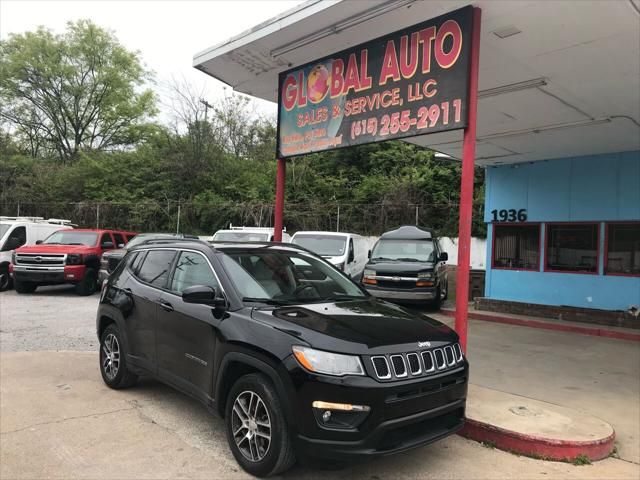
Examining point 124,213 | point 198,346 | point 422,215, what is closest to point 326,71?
point 198,346

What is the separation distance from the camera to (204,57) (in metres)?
6.68

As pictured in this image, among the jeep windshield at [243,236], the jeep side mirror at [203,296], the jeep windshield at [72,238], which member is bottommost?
the jeep side mirror at [203,296]

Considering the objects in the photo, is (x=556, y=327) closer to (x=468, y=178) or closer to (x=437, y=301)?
(x=437, y=301)

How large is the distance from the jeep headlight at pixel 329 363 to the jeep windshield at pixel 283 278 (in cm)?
84

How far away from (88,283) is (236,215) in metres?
8.38

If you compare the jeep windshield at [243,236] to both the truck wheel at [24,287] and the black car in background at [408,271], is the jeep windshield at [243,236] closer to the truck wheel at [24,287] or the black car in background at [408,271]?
the black car in background at [408,271]

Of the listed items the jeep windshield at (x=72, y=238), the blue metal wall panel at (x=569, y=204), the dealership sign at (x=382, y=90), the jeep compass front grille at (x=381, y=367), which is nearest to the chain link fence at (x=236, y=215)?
the blue metal wall panel at (x=569, y=204)

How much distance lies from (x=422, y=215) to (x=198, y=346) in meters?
14.6

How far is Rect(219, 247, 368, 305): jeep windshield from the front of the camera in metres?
4.10

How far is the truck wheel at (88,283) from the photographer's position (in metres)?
13.1

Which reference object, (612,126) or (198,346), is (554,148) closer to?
(612,126)

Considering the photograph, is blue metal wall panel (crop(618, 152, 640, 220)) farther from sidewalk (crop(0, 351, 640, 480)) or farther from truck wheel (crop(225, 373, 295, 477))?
truck wheel (crop(225, 373, 295, 477))

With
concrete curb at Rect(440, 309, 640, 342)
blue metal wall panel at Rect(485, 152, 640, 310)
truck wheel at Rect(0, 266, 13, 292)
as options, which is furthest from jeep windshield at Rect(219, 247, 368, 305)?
truck wheel at Rect(0, 266, 13, 292)

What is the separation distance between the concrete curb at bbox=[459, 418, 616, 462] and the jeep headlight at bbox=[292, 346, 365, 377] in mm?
1839
